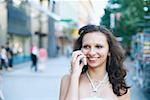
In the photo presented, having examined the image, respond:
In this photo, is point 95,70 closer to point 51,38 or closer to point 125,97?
point 125,97

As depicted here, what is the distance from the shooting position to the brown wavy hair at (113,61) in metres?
2.54

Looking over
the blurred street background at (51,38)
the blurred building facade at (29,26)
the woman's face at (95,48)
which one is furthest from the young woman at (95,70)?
the blurred building facade at (29,26)

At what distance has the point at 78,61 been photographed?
2.50m

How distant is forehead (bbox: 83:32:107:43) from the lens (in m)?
2.49

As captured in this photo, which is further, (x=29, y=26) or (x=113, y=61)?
(x=29, y=26)

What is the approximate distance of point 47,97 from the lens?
11.5 metres

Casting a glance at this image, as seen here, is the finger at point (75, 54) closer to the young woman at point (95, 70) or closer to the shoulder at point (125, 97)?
the young woman at point (95, 70)

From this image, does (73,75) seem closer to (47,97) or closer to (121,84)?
(121,84)

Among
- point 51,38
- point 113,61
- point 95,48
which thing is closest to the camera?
point 95,48

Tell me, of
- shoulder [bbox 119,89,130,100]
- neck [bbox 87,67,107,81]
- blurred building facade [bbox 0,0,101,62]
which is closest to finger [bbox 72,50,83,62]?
neck [bbox 87,67,107,81]

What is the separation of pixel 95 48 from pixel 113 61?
0.19 m

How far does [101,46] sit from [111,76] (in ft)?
0.65

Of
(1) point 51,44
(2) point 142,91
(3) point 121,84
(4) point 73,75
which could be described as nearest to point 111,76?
(3) point 121,84

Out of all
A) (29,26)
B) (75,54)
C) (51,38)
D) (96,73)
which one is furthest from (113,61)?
(51,38)
